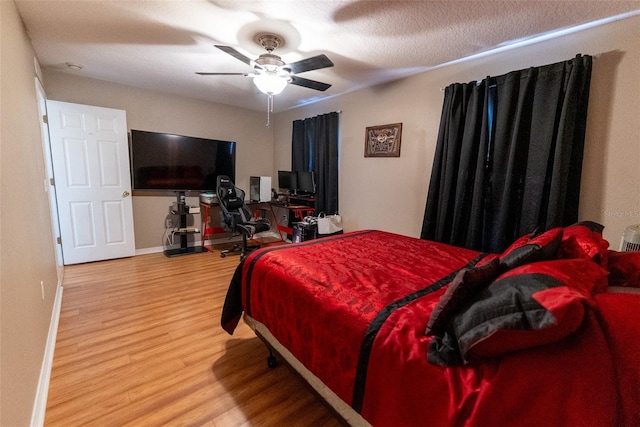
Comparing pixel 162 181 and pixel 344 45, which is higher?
pixel 344 45

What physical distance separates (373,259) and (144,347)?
5.88ft

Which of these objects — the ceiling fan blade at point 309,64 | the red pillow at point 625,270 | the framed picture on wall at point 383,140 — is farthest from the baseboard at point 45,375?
the framed picture on wall at point 383,140

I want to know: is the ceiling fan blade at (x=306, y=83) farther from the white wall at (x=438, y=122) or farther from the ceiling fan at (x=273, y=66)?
the white wall at (x=438, y=122)

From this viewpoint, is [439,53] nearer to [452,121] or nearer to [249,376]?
[452,121]

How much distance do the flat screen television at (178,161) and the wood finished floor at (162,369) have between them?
1771 mm

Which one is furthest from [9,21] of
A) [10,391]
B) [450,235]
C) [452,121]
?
[450,235]

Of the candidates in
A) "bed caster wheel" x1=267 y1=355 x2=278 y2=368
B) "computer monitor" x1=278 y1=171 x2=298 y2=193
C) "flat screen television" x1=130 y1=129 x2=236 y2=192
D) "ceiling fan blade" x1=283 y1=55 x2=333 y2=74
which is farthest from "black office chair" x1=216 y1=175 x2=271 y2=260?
"ceiling fan blade" x1=283 y1=55 x2=333 y2=74

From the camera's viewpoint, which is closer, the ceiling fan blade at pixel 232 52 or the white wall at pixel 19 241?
the white wall at pixel 19 241

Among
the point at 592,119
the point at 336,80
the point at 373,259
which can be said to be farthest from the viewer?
the point at 336,80

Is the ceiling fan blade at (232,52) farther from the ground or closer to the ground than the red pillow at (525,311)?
farther from the ground

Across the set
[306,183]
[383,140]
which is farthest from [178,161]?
[383,140]

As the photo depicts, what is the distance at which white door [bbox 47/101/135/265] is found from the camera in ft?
11.2

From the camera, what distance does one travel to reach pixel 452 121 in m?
2.77

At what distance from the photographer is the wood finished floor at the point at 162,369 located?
1.48 metres
